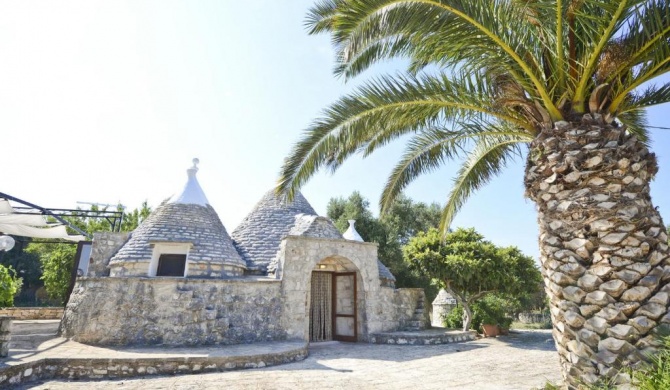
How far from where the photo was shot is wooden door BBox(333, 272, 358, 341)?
12327 mm

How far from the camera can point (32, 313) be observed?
14516 mm

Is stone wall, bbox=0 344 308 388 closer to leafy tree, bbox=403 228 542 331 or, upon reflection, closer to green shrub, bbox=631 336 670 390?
green shrub, bbox=631 336 670 390

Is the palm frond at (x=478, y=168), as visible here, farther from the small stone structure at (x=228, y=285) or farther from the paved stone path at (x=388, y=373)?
the small stone structure at (x=228, y=285)

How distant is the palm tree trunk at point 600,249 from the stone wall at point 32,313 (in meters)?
18.5

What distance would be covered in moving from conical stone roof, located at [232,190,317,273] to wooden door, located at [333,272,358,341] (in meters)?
2.65

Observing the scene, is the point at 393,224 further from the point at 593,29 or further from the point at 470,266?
the point at 593,29

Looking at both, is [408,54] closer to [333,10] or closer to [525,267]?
[333,10]

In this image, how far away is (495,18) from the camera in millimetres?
4141

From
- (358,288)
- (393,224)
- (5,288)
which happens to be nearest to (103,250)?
(5,288)

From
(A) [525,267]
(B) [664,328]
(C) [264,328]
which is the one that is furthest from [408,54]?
(A) [525,267]

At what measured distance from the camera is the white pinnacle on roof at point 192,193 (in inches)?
492

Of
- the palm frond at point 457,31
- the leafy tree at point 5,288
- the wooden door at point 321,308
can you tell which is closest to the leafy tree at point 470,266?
the wooden door at point 321,308

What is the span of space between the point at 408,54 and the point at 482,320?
11.7m

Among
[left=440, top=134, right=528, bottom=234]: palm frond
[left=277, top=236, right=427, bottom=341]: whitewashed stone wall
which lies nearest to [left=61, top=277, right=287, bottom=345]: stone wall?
[left=277, top=236, right=427, bottom=341]: whitewashed stone wall
